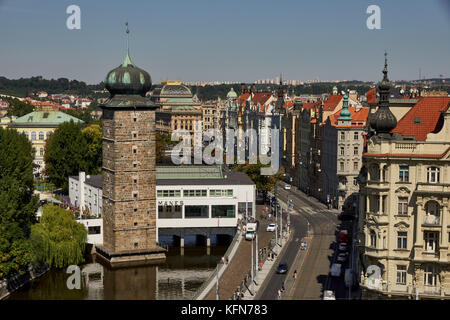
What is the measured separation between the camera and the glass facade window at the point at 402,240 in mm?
62594

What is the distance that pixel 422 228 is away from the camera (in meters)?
61.2

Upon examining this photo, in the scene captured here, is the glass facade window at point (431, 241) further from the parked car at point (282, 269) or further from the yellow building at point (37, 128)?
the yellow building at point (37, 128)

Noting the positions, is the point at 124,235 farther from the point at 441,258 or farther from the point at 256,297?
the point at 441,258

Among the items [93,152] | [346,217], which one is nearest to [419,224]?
[346,217]

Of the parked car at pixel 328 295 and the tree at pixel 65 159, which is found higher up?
the tree at pixel 65 159

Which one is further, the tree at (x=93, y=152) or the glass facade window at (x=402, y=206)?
the tree at (x=93, y=152)

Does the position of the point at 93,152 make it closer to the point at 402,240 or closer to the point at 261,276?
the point at 261,276

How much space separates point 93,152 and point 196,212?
48.8m

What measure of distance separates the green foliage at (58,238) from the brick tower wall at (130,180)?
508 centimetres

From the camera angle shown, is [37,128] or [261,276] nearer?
[261,276]

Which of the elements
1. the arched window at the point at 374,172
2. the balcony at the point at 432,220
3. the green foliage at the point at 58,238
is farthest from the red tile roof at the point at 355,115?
the balcony at the point at 432,220

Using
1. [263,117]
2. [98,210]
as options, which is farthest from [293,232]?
[263,117]

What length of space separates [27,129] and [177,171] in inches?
3510

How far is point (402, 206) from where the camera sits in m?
62.6
